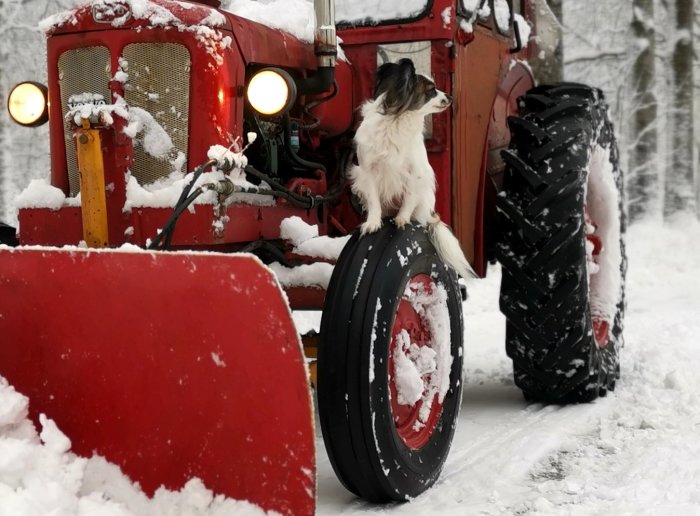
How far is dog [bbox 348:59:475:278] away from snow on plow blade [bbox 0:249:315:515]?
87 centimetres

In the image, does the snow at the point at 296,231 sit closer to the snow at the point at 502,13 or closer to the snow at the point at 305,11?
the snow at the point at 305,11

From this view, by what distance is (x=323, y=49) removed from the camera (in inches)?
143

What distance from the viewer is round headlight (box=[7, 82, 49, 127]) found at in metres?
3.72

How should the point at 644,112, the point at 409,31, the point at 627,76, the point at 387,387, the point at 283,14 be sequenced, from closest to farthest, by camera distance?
1. the point at 387,387
2. the point at 283,14
3. the point at 409,31
4. the point at 644,112
5. the point at 627,76

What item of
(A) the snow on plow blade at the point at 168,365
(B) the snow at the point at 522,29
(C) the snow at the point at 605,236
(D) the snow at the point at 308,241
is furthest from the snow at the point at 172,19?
(C) the snow at the point at 605,236

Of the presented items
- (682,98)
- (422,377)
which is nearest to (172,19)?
(422,377)

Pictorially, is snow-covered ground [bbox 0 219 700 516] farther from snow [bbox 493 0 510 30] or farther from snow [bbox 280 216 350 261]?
snow [bbox 493 0 510 30]

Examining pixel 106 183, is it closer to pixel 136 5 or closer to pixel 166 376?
pixel 136 5

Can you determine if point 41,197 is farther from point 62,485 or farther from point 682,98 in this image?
point 682,98

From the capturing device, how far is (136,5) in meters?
3.23

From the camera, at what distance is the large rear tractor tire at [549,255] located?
423 centimetres

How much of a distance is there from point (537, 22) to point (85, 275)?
4019 mm

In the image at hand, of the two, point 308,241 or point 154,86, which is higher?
point 154,86

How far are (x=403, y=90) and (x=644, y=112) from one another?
46.5 ft
